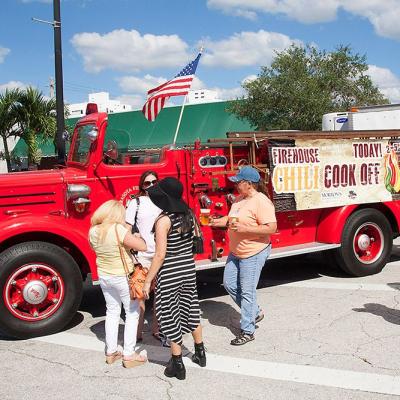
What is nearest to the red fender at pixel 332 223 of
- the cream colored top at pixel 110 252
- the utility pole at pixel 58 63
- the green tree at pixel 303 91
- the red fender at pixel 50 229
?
the red fender at pixel 50 229

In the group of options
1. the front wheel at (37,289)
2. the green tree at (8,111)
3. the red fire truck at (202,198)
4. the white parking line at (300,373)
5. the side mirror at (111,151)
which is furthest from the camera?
the green tree at (8,111)

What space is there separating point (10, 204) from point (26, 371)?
70.3 inches

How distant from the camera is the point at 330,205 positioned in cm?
687

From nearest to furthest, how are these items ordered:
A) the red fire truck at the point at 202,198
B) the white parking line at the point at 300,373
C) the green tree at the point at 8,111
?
the white parking line at the point at 300,373
the red fire truck at the point at 202,198
the green tree at the point at 8,111

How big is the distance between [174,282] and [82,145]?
2.69 meters

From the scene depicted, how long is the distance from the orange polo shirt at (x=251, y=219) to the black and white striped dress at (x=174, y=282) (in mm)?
838

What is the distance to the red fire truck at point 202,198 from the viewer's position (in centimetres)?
530

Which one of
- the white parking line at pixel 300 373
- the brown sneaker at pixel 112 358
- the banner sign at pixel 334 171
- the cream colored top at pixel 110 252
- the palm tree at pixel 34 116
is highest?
the palm tree at pixel 34 116

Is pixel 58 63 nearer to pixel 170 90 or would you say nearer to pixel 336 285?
pixel 170 90

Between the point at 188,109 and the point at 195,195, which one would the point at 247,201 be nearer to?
the point at 195,195

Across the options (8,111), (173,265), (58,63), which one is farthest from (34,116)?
(173,265)

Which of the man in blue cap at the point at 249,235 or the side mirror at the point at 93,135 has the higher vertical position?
the side mirror at the point at 93,135

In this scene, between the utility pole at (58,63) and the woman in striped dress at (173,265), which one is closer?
the woman in striped dress at (173,265)

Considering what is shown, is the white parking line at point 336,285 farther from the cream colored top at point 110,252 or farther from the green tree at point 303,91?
the green tree at point 303,91
